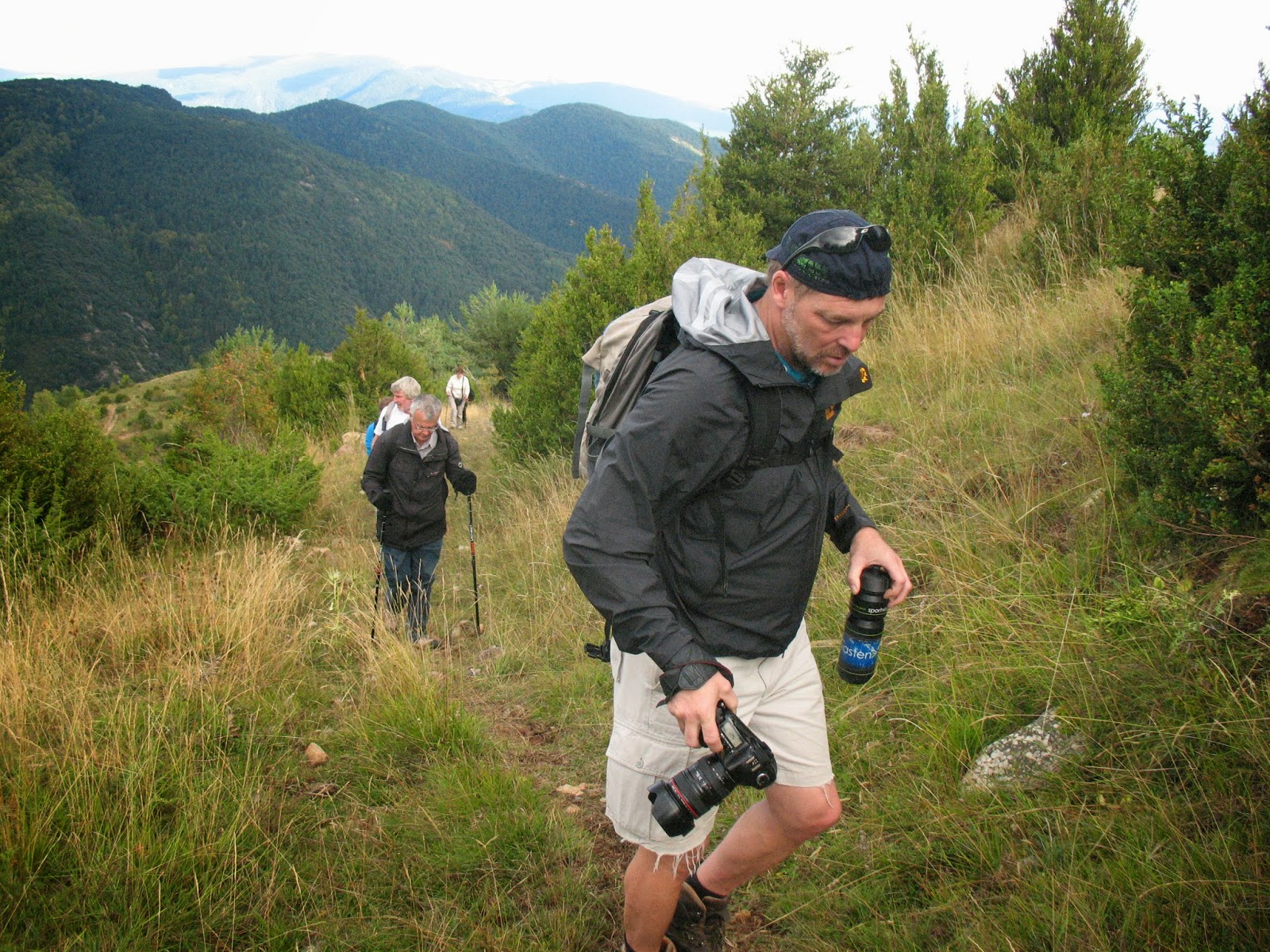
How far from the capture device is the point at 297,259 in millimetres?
155125

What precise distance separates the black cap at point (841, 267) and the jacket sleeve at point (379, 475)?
184 inches

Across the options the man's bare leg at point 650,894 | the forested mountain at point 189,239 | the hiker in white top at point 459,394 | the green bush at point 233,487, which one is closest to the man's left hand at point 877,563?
the man's bare leg at point 650,894

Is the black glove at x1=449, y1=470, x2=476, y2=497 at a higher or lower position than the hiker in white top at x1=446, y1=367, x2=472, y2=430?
higher

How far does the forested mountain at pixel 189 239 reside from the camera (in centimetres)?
11794

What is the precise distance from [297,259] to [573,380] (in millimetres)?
163635

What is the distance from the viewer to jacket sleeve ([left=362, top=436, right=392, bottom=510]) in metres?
6.01

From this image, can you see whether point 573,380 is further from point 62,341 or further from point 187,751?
point 62,341

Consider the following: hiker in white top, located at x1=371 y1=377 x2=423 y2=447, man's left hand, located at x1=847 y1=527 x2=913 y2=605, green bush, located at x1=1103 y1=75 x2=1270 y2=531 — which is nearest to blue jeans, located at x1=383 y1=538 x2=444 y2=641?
hiker in white top, located at x1=371 y1=377 x2=423 y2=447

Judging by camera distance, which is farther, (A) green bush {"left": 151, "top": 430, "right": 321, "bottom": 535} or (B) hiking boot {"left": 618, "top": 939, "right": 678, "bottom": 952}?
(A) green bush {"left": 151, "top": 430, "right": 321, "bottom": 535}

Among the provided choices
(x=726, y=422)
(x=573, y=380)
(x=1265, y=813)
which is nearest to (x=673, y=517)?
(x=726, y=422)

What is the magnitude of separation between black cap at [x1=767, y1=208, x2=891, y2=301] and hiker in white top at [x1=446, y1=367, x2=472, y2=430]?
59.0 feet

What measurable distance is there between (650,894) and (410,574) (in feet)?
15.5

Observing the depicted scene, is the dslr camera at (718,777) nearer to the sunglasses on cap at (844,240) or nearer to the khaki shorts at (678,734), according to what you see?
the khaki shorts at (678,734)

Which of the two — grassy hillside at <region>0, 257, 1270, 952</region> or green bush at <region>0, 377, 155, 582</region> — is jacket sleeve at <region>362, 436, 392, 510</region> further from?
green bush at <region>0, 377, 155, 582</region>
